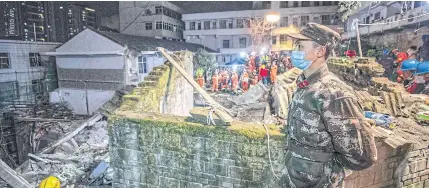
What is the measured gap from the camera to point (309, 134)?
8.37ft

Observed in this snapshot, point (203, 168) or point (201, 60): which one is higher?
point (201, 60)

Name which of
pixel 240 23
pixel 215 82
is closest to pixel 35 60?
pixel 215 82

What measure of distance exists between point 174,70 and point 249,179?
15.4 ft

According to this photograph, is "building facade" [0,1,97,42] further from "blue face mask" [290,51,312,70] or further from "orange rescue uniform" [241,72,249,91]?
"blue face mask" [290,51,312,70]

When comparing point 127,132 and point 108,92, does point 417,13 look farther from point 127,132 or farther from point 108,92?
point 108,92

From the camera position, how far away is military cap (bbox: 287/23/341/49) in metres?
2.58

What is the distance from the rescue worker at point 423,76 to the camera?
7.61m

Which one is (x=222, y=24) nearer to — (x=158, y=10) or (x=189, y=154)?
(x=158, y=10)

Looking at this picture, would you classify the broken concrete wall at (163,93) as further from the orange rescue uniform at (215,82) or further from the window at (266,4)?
the window at (266,4)

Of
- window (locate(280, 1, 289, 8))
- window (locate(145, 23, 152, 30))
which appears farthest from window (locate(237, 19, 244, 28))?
window (locate(145, 23, 152, 30))

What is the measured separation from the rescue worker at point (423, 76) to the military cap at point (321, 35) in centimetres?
717

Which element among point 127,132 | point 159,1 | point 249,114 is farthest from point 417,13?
point 159,1

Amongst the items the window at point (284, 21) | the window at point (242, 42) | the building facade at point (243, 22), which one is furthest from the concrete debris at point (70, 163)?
the window at point (284, 21)

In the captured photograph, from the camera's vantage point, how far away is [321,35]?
2.61 m
